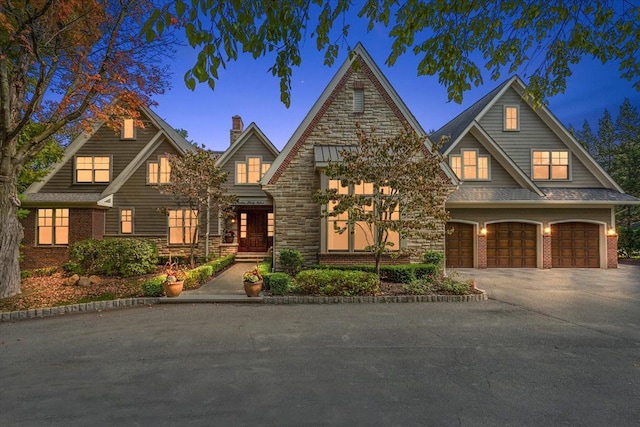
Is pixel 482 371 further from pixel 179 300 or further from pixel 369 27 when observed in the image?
pixel 179 300

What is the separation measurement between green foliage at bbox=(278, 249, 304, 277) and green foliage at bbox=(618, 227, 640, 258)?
837 inches

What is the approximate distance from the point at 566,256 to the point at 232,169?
19.8 m

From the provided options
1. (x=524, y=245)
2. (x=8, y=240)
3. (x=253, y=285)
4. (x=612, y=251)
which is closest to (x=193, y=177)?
(x=8, y=240)

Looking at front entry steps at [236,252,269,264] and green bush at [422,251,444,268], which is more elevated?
green bush at [422,251,444,268]

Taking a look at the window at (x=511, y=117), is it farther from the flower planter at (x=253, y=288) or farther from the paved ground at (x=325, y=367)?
the flower planter at (x=253, y=288)

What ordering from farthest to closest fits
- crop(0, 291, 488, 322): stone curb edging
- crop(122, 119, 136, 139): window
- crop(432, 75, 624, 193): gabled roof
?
crop(122, 119, 136, 139): window, crop(432, 75, 624, 193): gabled roof, crop(0, 291, 488, 322): stone curb edging

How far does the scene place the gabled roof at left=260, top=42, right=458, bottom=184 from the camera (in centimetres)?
1356

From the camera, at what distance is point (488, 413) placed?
3721 millimetres

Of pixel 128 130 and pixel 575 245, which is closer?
pixel 575 245

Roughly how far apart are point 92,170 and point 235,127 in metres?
10.0

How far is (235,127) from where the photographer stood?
25.3 metres

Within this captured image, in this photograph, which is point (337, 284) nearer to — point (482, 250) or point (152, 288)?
point (152, 288)

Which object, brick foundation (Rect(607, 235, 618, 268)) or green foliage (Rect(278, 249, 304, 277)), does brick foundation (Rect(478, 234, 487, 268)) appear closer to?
brick foundation (Rect(607, 235, 618, 268))

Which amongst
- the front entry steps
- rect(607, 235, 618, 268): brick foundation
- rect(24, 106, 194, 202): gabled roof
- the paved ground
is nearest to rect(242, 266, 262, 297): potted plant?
the paved ground
